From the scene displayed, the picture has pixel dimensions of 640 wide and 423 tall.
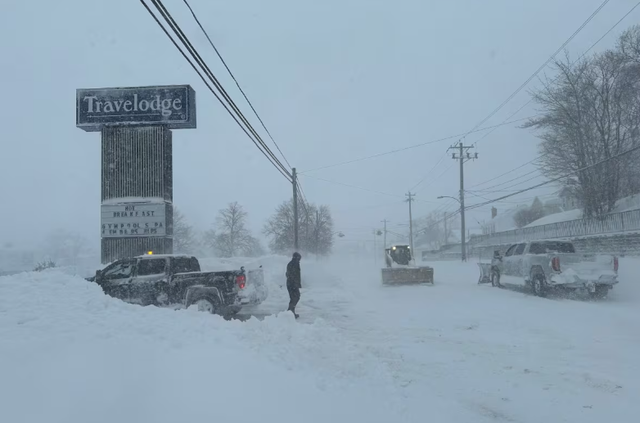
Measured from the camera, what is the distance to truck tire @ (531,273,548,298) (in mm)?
16312

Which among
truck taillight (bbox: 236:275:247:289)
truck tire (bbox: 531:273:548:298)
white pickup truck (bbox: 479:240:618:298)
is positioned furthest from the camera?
truck tire (bbox: 531:273:548:298)

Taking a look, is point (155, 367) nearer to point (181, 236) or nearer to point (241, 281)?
point (241, 281)

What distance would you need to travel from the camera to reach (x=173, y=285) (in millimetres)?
12570

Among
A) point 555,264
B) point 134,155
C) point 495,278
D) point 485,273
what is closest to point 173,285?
point 134,155

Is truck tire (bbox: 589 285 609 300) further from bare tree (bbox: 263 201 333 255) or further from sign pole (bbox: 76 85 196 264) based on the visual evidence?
bare tree (bbox: 263 201 333 255)

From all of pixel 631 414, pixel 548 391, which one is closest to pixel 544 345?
pixel 548 391

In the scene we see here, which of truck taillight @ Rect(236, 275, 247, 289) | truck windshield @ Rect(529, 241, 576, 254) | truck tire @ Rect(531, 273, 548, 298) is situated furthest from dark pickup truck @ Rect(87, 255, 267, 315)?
truck windshield @ Rect(529, 241, 576, 254)

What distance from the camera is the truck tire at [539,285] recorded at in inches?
642

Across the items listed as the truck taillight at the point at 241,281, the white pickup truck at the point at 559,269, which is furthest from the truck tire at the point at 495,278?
the truck taillight at the point at 241,281

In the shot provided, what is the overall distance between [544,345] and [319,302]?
9350mm

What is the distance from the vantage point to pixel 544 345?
9.17m

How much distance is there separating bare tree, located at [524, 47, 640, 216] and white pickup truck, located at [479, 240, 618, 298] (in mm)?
17613

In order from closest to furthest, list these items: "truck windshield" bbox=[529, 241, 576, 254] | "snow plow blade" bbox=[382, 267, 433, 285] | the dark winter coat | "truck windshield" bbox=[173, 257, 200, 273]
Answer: "truck windshield" bbox=[173, 257, 200, 273] < the dark winter coat < "truck windshield" bbox=[529, 241, 576, 254] < "snow plow blade" bbox=[382, 267, 433, 285]

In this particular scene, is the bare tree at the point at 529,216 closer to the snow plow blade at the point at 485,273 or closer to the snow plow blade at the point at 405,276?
the snow plow blade at the point at 485,273
